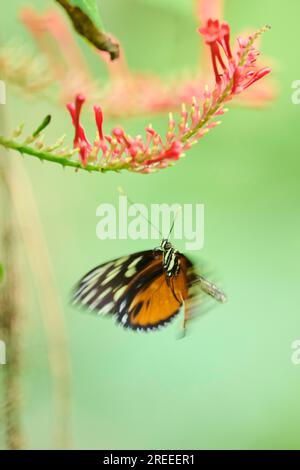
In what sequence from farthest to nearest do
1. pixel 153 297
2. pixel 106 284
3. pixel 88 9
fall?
1. pixel 153 297
2. pixel 106 284
3. pixel 88 9

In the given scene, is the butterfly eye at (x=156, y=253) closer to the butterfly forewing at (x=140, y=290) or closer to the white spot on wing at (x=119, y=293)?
the butterfly forewing at (x=140, y=290)

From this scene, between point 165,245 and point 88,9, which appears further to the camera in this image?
point 165,245

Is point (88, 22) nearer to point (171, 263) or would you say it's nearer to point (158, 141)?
point (158, 141)

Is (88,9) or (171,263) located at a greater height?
(88,9)

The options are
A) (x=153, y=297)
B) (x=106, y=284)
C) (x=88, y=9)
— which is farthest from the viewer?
(x=153, y=297)

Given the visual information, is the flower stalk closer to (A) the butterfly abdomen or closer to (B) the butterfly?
(B) the butterfly

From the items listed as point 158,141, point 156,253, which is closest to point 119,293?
point 156,253

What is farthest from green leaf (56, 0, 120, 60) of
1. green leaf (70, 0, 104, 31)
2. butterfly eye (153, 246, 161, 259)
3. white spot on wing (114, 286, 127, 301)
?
butterfly eye (153, 246, 161, 259)
